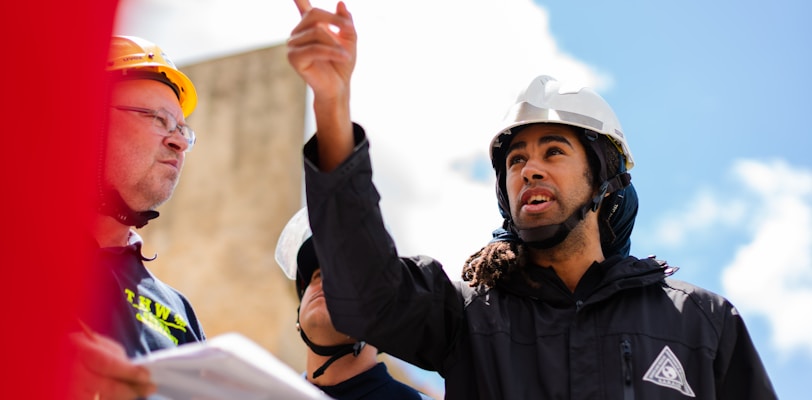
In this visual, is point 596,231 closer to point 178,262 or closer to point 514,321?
point 514,321

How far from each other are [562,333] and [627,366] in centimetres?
27

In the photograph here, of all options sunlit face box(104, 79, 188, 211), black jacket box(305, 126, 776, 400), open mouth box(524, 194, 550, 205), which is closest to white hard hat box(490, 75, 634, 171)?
open mouth box(524, 194, 550, 205)

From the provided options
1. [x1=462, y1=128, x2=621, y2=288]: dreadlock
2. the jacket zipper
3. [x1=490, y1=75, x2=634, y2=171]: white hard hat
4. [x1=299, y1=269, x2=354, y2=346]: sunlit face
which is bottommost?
[x1=299, y1=269, x2=354, y2=346]: sunlit face

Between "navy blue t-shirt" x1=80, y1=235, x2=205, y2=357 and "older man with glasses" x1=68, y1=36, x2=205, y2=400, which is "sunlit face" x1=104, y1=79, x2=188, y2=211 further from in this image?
"navy blue t-shirt" x1=80, y1=235, x2=205, y2=357

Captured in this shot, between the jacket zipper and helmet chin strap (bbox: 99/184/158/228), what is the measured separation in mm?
1925

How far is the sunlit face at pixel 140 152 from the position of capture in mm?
3381

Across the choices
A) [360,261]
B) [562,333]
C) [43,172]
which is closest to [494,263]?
[562,333]

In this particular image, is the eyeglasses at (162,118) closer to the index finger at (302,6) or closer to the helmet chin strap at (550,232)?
the index finger at (302,6)

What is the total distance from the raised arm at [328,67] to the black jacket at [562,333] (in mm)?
346

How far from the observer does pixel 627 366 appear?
10.3ft

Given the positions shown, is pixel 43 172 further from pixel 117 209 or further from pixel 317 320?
pixel 317 320

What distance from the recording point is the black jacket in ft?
9.86

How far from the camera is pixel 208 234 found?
40.9 ft

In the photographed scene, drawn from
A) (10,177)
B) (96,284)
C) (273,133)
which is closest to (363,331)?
(96,284)
